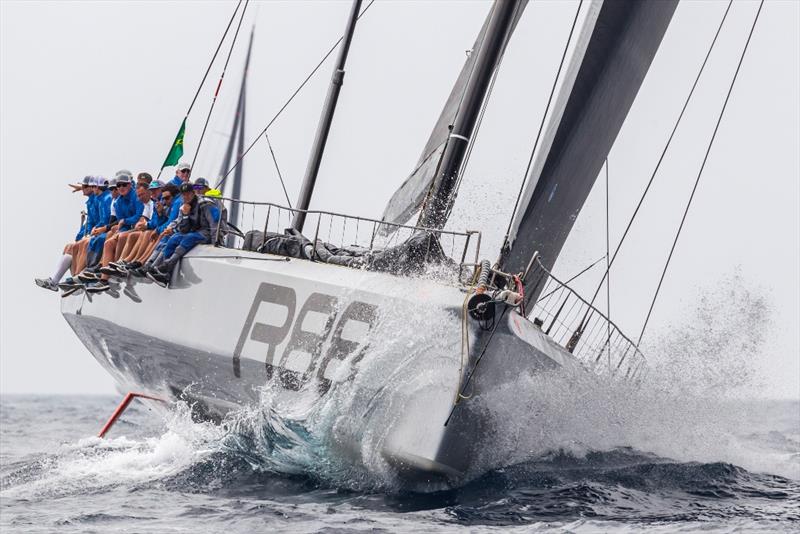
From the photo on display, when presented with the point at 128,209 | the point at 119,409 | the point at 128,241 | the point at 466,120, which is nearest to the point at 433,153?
the point at 466,120

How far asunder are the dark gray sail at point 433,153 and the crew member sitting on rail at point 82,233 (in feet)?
10.0

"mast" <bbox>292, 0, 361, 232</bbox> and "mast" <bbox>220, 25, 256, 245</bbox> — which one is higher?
"mast" <bbox>220, 25, 256, 245</bbox>

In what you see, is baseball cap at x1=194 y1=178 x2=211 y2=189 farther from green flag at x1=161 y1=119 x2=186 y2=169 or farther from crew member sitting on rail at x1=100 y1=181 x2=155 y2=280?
green flag at x1=161 y1=119 x2=186 y2=169

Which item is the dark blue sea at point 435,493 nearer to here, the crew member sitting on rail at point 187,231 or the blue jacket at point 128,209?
the crew member sitting on rail at point 187,231

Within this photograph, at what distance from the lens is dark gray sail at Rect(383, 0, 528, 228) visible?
9.52 metres

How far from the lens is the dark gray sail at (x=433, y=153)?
9.52 meters

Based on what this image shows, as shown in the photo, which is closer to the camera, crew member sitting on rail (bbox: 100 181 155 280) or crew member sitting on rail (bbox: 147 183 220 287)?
crew member sitting on rail (bbox: 147 183 220 287)

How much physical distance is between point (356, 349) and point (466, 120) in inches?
104

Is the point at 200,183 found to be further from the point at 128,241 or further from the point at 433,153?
the point at 433,153

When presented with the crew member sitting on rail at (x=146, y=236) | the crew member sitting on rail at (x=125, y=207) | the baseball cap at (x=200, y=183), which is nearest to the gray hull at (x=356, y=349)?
the baseball cap at (x=200, y=183)

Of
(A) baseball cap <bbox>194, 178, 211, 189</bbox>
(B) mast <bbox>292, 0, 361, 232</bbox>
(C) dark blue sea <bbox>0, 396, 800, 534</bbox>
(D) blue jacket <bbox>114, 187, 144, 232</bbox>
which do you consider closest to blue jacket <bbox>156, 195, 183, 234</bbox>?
(A) baseball cap <bbox>194, 178, 211, 189</bbox>

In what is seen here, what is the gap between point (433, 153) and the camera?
10.0 metres

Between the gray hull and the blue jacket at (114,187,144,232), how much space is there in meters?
1.96

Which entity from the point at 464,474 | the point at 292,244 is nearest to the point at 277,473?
the point at 464,474
